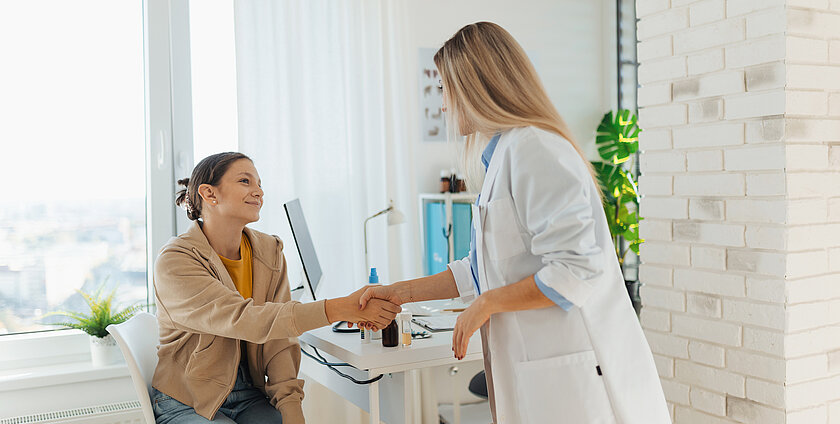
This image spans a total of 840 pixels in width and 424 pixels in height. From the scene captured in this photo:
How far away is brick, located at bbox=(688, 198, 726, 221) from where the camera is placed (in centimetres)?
183

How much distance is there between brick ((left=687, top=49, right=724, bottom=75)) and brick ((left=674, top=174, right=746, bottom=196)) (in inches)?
11.3

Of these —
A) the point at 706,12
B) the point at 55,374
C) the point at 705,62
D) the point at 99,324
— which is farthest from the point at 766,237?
the point at 55,374

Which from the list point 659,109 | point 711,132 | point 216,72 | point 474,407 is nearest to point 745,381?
point 711,132

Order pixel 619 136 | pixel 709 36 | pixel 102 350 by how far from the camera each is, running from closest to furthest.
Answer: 1. pixel 709 36
2. pixel 102 350
3. pixel 619 136

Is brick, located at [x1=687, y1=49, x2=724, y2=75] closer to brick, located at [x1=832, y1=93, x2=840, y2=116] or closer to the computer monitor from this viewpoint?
brick, located at [x1=832, y1=93, x2=840, y2=116]

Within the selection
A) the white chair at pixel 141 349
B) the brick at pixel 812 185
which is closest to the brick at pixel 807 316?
the brick at pixel 812 185

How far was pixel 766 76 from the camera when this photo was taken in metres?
1.71

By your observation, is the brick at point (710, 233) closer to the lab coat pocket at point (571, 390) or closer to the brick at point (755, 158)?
the brick at point (755, 158)

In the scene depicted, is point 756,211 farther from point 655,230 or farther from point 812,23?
point 812,23

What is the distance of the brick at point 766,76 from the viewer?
5.49ft

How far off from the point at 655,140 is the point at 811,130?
1.37ft

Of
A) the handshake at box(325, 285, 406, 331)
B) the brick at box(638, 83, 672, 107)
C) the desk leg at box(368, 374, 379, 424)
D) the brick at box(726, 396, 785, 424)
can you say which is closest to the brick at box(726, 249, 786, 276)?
the brick at box(726, 396, 785, 424)

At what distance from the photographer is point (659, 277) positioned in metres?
2.01

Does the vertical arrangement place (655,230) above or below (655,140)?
below
